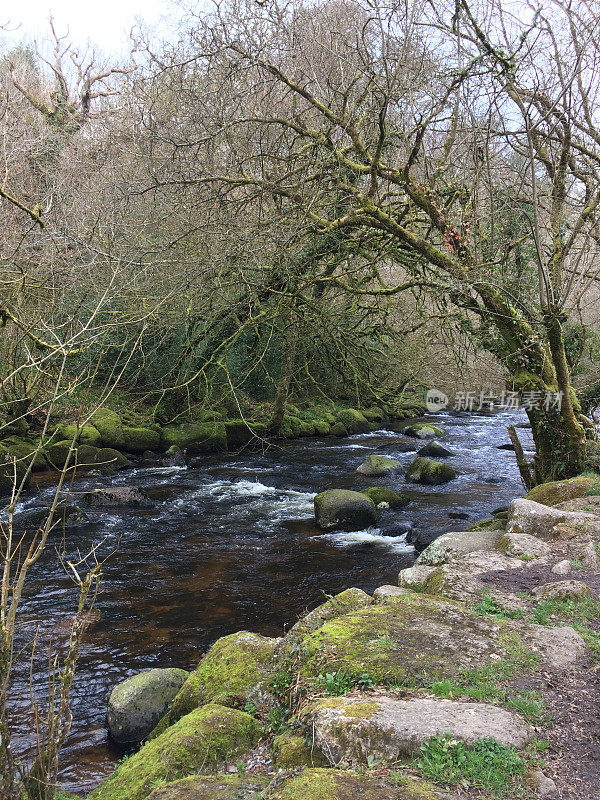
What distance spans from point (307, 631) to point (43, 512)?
701cm

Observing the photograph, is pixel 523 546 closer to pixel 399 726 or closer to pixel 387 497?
pixel 399 726

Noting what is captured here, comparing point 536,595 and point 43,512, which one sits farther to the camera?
point 43,512

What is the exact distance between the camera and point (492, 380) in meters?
12.8

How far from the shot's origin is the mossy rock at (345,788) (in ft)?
8.18

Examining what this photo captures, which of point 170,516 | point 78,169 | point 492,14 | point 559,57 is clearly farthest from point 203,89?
point 78,169

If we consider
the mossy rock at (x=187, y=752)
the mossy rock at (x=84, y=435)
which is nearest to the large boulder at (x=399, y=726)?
the mossy rock at (x=187, y=752)

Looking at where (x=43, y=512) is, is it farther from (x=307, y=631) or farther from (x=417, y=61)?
(x=417, y=61)

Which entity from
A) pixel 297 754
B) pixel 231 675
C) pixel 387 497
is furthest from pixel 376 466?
pixel 297 754

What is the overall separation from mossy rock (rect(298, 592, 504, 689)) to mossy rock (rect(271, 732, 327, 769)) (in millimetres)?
579

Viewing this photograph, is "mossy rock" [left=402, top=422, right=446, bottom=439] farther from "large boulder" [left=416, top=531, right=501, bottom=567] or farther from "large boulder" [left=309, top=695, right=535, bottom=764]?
"large boulder" [left=309, top=695, right=535, bottom=764]


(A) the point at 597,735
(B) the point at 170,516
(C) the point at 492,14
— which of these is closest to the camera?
(A) the point at 597,735

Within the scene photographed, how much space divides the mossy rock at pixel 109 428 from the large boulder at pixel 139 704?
9777mm

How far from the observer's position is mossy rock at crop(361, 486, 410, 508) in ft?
37.2

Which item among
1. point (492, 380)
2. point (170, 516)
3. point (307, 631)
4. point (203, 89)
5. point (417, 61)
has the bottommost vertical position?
point (170, 516)
